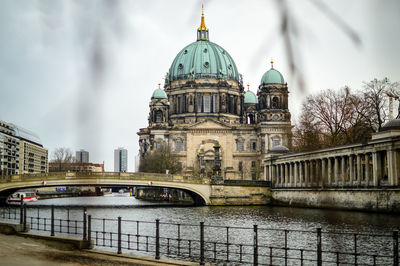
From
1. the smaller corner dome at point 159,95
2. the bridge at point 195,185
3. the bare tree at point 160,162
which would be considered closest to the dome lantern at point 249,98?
the smaller corner dome at point 159,95

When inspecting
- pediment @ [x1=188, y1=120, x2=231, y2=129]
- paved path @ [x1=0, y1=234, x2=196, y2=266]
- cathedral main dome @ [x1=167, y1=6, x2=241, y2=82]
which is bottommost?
paved path @ [x1=0, y1=234, x2=196, y2=266]

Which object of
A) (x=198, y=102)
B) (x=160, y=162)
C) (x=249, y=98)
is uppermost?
(x=249, y=98)

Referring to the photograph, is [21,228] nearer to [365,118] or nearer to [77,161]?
[77,161]

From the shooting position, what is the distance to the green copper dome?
434 feet

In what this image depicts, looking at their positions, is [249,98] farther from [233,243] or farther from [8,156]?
[233,243]

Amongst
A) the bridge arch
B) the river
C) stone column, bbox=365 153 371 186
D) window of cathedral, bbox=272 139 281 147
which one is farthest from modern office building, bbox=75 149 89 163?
window of cathedral, bbox=272 139 281 147

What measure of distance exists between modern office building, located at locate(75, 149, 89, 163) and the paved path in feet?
43.8

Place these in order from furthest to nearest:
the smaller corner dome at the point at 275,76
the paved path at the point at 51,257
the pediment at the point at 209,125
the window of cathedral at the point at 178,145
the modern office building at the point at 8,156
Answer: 1. the window of cathedral at the point at 178,145
2. the pediment at the point at 209,125
3. the modern office building at the point at 8,156
4. the paved path at the point at 51,257
5. the smaller corner dome at the point at 275,76

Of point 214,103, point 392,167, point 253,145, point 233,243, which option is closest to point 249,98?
point 214,103

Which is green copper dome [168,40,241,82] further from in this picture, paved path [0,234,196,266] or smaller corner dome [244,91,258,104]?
paved path [0,234,196,266]

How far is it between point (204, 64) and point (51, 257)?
376 ft

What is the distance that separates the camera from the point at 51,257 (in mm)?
19609

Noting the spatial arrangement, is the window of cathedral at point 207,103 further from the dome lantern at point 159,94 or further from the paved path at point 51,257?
the paved path at point 51,257

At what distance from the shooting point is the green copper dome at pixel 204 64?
132 metres
